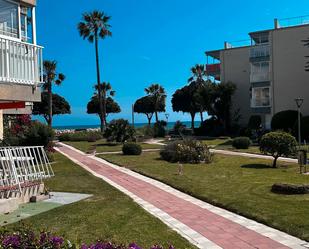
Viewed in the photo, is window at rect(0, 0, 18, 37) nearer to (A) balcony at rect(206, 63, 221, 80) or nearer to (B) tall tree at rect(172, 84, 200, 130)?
(A) balcony at rect(206, 63, 221, 80)

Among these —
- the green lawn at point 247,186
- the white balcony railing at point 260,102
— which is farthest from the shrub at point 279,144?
the white balcony railing at point 260,102

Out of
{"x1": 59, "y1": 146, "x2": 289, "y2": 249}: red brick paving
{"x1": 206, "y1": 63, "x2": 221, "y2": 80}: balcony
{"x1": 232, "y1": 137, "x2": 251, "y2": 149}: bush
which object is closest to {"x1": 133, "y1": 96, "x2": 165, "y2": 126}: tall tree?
{"x1": 206, "y1": 63, "x2": 221, "y2": 80}: balcony

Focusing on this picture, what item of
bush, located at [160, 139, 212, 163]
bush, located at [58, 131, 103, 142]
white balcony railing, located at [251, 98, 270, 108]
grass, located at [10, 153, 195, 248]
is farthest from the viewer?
white balcony railing, located at [251, 98, 270, 108]

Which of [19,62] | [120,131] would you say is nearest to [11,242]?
[19,62]

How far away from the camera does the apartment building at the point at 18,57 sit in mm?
10445

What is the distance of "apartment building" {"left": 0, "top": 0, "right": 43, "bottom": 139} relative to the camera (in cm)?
1045

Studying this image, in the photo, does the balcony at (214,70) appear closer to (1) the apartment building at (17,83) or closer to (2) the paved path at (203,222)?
(2) the paved path at (203,222)

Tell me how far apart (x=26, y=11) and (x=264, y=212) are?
8.37m

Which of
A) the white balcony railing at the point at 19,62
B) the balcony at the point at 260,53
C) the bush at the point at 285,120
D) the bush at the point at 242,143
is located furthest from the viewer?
the balcony at the point at 260,53

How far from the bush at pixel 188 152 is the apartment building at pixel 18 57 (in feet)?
37.4

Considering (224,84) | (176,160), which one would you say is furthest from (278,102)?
(176,160)

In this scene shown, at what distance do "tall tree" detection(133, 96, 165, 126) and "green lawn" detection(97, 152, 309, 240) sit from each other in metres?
58.0

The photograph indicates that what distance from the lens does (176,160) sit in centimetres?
2233

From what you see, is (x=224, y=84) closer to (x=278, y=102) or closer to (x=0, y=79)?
(x=278, y=102)
